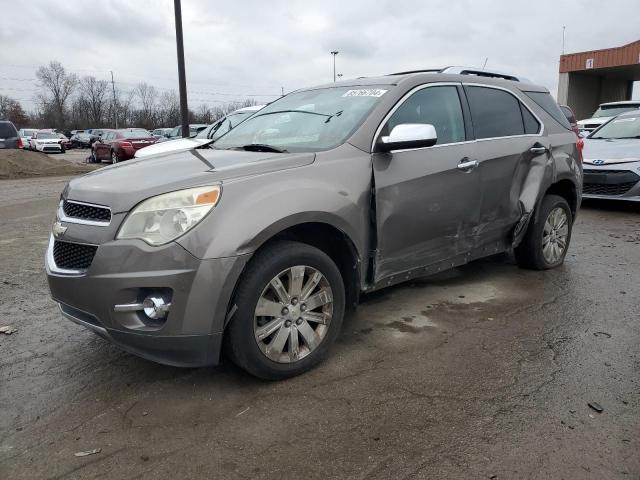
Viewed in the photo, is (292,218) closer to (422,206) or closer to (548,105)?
(422,206)

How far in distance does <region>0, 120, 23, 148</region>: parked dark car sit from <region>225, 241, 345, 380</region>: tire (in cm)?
1902

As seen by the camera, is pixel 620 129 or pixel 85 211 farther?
pixel 620 129

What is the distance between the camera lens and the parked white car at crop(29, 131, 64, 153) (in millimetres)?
33406

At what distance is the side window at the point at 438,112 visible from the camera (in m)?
3.76

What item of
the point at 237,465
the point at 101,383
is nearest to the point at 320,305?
the point at 237,465

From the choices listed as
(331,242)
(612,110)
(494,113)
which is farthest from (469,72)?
(612,110)

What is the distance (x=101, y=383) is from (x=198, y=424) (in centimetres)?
80

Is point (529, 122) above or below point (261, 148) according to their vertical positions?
above

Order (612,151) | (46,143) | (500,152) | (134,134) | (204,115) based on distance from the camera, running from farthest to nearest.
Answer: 1. (204,115)
2. (46,143)
3. (134,134)
4. (612,151)
5. (500,152)

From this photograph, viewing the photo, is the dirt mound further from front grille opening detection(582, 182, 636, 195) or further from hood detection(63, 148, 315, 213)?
hood detection(63, 148, 315, 213)

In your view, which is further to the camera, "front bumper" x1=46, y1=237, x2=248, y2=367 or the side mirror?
the side mirror

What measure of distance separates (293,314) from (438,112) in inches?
78.1

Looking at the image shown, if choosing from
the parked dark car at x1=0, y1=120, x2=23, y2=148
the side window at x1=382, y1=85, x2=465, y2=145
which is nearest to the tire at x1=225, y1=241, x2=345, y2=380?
the side window at x1=382, y1=85, x2=465, y2=145

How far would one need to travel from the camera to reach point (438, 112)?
399 cm
